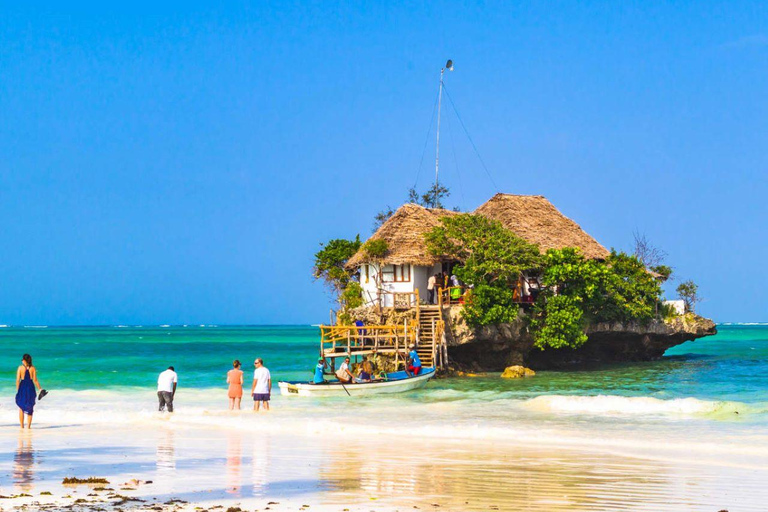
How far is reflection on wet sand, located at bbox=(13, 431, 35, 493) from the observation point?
932 centimetres

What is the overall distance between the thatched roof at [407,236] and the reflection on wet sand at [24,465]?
60.0 ft

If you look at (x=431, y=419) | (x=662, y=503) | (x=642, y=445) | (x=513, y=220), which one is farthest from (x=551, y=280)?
(x=662, y=503)

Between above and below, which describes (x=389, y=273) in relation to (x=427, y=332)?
above

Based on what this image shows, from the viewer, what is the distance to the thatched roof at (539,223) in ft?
112

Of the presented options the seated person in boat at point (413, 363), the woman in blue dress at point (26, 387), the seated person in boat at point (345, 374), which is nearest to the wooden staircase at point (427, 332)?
the seated person in boat at point (413, 363)

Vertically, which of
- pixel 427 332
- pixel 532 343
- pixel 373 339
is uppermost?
pixel 427 332

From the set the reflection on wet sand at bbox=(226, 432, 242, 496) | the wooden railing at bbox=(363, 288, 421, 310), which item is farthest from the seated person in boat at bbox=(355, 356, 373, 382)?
the reflection on wet sand at bbox=(226, 432, 242, 496)

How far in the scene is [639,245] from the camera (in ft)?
125

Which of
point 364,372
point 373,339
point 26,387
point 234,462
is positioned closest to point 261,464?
point 234,462

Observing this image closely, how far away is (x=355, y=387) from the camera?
24.0m

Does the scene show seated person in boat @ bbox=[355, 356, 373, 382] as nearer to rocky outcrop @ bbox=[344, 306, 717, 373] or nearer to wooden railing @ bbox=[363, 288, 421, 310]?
rocky outcrop @ bbox=[344, 306, 717, 373]

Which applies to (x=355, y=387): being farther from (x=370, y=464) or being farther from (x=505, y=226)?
(x=505, y=226)

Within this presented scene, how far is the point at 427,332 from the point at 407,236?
4149 millimetres

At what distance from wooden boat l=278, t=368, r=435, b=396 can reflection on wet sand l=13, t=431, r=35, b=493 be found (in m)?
10.4
